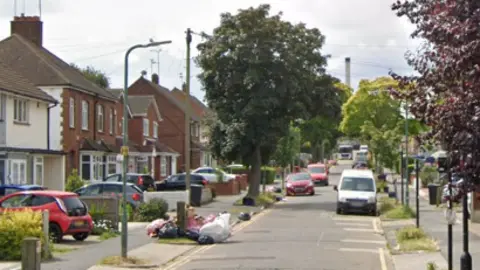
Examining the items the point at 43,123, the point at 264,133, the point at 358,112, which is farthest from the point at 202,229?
the point at 358,112

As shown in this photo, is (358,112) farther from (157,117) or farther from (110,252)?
(110,252)

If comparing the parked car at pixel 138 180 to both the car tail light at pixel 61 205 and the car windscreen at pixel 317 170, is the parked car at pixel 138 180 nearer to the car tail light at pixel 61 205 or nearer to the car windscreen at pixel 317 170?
the car tail light at pixel 61 205

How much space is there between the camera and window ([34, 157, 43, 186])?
1522 inches

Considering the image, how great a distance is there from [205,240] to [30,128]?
16.2m

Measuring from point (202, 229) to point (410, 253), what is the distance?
6531 millimetres

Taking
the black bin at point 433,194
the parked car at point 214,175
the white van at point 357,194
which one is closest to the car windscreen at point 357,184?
the white van at point 357,194

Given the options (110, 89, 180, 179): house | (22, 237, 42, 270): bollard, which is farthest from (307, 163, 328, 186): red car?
(22, 237, 42, 270): bollard

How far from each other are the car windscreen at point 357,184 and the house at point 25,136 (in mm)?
13723

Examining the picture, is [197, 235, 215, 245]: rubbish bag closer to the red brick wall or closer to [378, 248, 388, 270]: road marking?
[378, 248, 388, 270]: road marking

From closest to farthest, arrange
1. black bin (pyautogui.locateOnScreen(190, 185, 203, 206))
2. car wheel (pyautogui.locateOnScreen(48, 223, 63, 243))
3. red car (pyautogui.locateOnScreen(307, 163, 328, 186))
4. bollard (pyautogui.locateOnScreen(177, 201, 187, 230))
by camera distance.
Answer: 1. car wheel (pyautogui.locateOnScreen(48, 223, 63, 243))
2. bollard (pyautogui.locateOnScreen(177, 201, 187, 230))
3. black bin (pyautogui.locateOnScreen(190, 185, 203, 206))
4. red car (pyautogui.locateOnScreen(307, 163, 328, 186))

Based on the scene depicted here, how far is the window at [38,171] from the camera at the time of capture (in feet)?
127

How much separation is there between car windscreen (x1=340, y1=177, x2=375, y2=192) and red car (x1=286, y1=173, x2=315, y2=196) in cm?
1549

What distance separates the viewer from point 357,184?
38.9 metres

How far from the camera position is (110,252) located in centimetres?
2134
